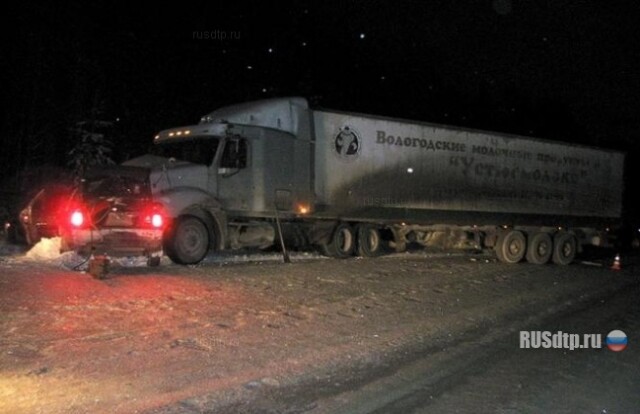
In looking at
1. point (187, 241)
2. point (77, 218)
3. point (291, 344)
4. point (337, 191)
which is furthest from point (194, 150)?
point (291, 344)

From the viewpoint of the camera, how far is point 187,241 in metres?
14.8

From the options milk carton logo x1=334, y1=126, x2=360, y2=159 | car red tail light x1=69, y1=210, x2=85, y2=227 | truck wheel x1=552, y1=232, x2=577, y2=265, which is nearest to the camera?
car red tail light x1=69, y1=210, x2=85, y2=227

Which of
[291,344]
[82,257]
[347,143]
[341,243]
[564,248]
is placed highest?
[347,143]

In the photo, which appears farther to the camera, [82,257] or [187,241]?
[187,241]

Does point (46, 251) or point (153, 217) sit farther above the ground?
point (153, 217)

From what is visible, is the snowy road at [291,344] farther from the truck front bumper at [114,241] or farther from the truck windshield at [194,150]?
the truck windshield at [194,150]

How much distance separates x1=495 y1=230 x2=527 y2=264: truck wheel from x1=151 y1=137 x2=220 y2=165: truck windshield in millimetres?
9618

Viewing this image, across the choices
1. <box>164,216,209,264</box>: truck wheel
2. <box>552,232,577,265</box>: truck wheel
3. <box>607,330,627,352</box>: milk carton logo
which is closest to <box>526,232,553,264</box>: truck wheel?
<box>552,232,577,265</box>: truck wheel

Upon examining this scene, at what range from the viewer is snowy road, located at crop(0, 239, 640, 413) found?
6.40 meters

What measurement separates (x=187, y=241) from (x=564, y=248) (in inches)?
503

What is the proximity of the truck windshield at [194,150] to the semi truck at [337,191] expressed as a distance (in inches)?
1.0

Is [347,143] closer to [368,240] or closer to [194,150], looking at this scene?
[368,240]

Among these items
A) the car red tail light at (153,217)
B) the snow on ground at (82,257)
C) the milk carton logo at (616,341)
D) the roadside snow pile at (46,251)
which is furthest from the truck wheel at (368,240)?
the milk carton logo at (616,341)
